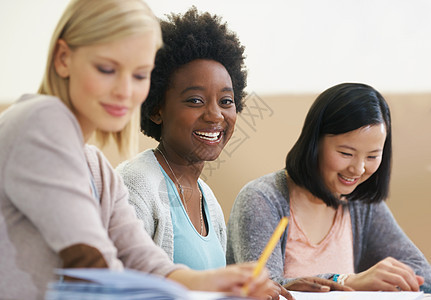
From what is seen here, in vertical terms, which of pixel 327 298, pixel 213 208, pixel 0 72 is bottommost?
pixel 327 298

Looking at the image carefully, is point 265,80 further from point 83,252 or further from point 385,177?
point 83,252

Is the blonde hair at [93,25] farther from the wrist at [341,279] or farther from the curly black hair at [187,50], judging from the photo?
the wrist at [341,279]

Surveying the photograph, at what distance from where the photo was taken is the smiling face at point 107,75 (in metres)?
0.64

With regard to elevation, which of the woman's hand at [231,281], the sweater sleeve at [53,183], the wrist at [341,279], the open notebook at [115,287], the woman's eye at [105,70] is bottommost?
the wrist at [341,279]

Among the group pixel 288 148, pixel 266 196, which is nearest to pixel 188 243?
pixel 266 196

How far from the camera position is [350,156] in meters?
1.45

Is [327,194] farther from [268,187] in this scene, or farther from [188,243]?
[188,243]

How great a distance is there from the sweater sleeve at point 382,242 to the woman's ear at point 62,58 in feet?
3.86

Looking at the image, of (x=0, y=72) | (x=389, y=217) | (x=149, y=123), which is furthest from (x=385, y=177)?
(x=0, y=72)

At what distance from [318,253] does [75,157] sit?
1.02m

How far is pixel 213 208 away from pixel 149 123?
248 mm

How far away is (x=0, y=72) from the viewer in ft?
6.13

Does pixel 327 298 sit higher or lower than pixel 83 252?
lower

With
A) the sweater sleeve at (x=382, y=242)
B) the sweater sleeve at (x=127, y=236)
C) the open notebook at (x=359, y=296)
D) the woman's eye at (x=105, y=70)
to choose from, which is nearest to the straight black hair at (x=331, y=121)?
the sweater sleeve at (x=382, y=242)
